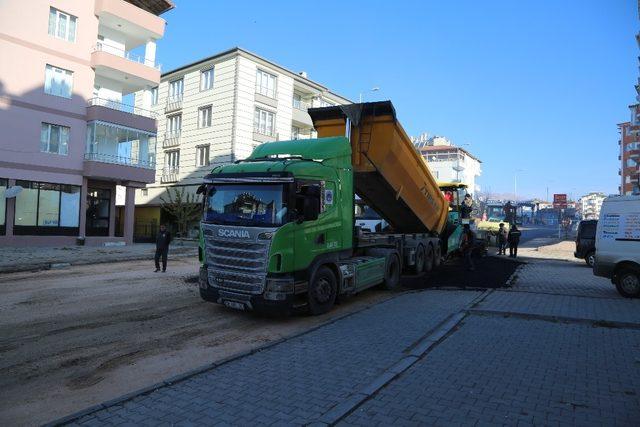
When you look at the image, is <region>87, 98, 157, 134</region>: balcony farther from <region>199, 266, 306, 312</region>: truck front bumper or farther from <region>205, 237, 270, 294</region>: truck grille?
<region>199, 266, 306, 312</region>: truck front bumper

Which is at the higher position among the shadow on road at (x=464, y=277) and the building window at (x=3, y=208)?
the building window at (x=3, y=208)

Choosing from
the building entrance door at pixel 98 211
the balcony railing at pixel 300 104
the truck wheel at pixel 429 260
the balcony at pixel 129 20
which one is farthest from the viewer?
the balcony railing at pixel 300 104

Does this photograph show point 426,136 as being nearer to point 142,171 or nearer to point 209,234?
point 142,171

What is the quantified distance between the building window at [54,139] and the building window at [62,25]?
4.66 meters

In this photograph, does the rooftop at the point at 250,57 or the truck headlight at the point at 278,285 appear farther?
the rooftop at the point at 250,57

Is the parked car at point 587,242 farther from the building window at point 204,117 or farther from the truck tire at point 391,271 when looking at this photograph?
the building window at point 204,117

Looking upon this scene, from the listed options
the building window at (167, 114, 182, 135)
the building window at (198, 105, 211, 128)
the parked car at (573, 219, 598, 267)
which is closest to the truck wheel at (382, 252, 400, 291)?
the parked car at (573, 219, 598, 267)

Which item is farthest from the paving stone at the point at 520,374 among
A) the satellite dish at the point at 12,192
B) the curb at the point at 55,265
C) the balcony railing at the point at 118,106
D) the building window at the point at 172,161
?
the building window at the point at 172,161

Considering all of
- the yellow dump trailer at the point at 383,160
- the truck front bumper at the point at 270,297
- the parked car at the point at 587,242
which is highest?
the yellow dump trailer at the point at 383,160

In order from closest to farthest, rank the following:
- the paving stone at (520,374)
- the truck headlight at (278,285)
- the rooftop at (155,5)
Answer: the paving stone at (520,374) < the truck headlight at (278,285) < the rooftop at (155,5)

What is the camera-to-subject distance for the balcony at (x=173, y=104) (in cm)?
3666

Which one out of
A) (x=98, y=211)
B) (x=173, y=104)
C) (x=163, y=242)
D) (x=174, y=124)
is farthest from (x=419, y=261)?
(x=173, y=104)

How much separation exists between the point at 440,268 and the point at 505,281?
11.3 feet

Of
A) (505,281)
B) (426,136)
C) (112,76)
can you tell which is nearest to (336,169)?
(505,281)
